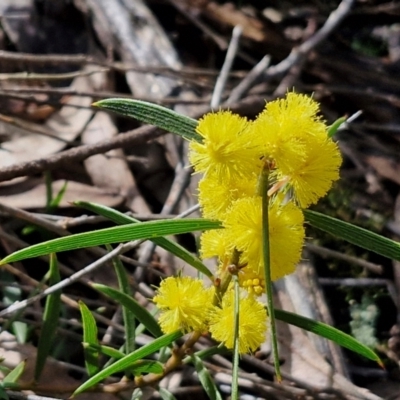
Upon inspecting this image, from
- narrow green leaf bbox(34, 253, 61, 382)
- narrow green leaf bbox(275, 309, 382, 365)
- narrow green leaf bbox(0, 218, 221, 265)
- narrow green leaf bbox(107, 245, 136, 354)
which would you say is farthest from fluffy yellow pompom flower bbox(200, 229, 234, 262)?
narrow green leaf bbox(34, 253, 61, 382)

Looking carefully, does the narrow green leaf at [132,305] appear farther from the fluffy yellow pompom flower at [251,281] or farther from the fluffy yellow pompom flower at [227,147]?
the fluffy yellow pompom flower at [227,147]

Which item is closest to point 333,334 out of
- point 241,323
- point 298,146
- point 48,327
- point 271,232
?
point 241,323

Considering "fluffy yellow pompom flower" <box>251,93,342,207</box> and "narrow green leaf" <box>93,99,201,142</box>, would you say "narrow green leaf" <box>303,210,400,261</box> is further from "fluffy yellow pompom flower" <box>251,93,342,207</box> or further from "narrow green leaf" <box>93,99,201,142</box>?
"narrow green leaf" <box>93,99,201,142</box>

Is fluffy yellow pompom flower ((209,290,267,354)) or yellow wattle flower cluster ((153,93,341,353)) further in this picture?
fluffy yellow pompom flower ((209,290,267,354))

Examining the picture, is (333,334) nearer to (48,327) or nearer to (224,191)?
(224,191)

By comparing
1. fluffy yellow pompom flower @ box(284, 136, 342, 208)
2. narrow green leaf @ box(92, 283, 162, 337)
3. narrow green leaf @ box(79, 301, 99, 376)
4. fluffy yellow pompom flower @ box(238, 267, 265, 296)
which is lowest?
narrow green leaf @ box(79, 301, 99, 376)

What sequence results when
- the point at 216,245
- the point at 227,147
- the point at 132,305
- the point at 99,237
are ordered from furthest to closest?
the point at 132,305 → the point at 216,245 → the point at 99,237 → the point at 227,147
